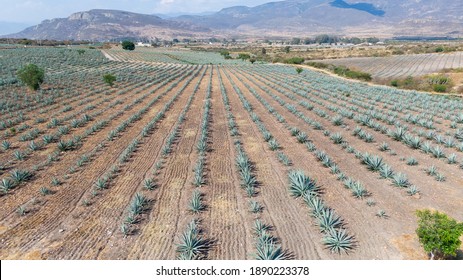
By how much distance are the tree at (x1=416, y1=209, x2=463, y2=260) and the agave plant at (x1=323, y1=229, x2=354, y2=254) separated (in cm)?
146

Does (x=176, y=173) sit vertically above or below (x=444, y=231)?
below

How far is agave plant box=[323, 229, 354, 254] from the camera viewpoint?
22.2 ft

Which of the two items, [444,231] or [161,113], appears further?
[161,113]

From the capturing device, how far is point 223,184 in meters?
10.1

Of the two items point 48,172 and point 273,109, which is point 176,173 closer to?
point 48,172

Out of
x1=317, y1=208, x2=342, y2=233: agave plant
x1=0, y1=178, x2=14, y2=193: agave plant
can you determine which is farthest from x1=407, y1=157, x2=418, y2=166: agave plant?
x1=0, y1=178, x2=14, y2=193: agave plant

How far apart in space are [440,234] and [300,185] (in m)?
3.93

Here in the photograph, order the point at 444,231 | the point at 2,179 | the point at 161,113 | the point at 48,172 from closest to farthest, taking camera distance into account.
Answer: the point at 444,231, the point at 2,179, the point at 48,172, the point at 161,113

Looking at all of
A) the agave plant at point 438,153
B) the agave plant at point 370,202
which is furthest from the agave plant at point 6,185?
the agave plant at point 438,153

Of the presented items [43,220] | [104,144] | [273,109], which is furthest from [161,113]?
[43,220]

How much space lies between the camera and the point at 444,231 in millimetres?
5887

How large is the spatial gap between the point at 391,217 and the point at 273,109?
13.8m

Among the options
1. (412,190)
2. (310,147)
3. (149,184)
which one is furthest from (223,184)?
(412,190)

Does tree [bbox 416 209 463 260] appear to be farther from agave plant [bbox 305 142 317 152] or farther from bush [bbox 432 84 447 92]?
bush [bbox 432 84 447 92]
